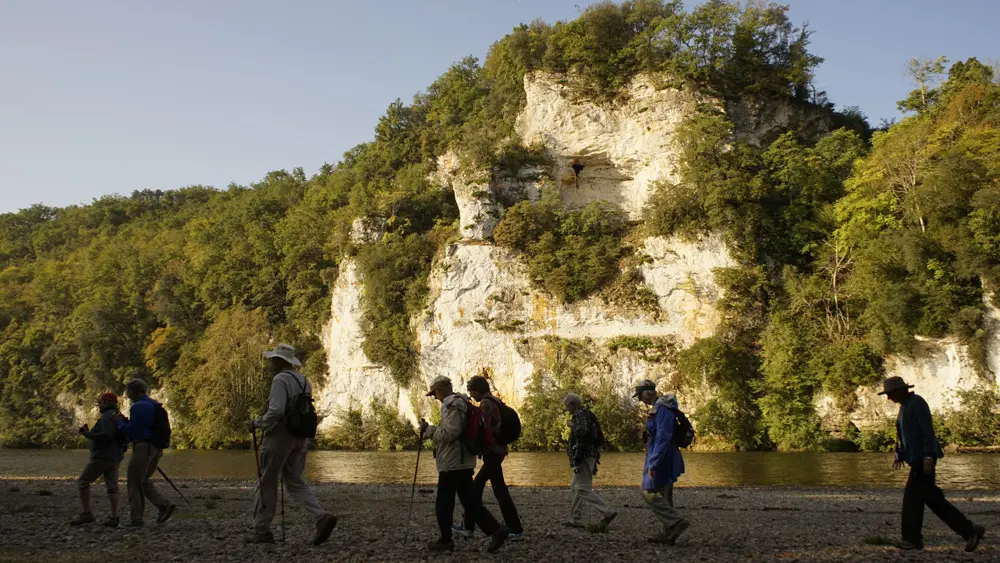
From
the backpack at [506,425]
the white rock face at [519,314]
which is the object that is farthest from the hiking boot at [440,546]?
the white rock face at [519,314]

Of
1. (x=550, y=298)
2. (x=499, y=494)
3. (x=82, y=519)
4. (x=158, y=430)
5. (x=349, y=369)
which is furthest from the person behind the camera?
(x=349, y=369)

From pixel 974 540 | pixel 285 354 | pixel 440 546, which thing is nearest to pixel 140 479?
pixel 285 354

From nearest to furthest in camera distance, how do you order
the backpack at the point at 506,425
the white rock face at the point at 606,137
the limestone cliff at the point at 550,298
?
the backpack at the point at 506,425 → the limestone cliff at the point at 550,298 → the white rock face at the point at 606,137

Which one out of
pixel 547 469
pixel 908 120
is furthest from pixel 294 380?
pixel 908 120

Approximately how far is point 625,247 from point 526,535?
3542cm

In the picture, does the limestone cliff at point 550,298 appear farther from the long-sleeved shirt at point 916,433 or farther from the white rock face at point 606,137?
the long-sleeved shirt at point 916,433

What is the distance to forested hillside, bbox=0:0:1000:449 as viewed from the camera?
31641mm

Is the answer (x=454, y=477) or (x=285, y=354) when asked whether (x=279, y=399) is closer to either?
(x=285, y=354)

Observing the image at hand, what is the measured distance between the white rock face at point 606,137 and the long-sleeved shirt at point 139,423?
37.9 meters

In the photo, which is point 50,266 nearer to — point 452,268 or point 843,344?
point 452,268

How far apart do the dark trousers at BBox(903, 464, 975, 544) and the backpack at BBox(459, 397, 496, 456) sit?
4525 mm

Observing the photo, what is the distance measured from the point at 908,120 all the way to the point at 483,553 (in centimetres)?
3946

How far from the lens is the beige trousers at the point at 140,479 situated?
29.7 feet

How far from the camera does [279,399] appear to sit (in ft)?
24.1
